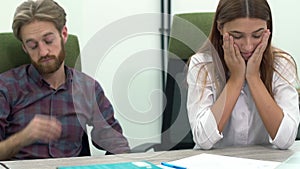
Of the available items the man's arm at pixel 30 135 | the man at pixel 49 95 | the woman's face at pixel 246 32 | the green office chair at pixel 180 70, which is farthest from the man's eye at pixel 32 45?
the woman's face at pixel 246 32

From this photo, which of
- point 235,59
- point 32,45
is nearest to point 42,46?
point 32,45

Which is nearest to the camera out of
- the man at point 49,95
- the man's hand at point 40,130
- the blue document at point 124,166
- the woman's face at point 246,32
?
the blue document at point 124,166

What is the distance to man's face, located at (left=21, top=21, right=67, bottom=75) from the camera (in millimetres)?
1550

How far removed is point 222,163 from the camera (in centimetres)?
112

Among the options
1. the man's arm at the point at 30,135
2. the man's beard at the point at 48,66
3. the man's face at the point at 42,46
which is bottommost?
the man's arm at the point at 30,135

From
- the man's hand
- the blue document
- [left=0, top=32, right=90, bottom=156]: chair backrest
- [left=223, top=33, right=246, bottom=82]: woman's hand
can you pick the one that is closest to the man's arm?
the man's hand

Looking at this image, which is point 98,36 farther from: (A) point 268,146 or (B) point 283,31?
(B) point 283,31

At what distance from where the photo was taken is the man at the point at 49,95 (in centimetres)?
149

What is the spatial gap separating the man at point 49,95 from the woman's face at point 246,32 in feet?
1.44

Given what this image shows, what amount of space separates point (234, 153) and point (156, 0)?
185 centimetres

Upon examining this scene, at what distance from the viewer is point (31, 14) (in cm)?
158

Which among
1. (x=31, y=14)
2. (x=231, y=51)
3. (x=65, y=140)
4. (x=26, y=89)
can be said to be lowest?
(x=65, y=140)

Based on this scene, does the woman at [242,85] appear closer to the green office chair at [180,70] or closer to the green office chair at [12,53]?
the green office chair at [180,70]

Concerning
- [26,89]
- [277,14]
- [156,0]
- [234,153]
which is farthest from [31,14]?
[277,14]
